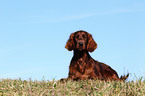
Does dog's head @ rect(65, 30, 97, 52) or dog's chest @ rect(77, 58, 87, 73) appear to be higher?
dog's head @ rect(65, 30, 97, 52)

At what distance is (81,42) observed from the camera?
730 cm

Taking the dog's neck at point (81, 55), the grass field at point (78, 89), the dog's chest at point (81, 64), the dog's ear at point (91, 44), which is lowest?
the grass field at point (78, 89)

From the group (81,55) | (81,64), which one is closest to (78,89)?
(81,64)

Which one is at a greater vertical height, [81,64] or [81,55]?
[81,55]

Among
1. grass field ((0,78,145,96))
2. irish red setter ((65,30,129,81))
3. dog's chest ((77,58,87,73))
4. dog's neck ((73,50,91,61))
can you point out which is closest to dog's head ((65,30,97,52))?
irish red setter ((65,30,129,81))

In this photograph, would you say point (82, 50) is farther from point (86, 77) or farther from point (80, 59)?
point (86, 77)

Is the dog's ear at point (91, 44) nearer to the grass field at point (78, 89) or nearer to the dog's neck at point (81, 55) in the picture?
the dog's neck at point (81, 55)

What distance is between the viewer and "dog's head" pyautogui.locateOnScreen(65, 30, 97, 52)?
7.30 metres

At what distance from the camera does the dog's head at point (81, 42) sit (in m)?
7.30

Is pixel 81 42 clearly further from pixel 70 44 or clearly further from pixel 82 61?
pixel 70 44

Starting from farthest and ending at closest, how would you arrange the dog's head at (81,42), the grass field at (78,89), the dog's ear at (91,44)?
the dog's ear at (91,44) < the dog's head at (81,42) < the grass field at (78,89)

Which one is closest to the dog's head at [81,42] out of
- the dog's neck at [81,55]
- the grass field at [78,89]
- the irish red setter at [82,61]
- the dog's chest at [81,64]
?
the irish red setter at [82,61]

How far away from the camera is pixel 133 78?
6.46m

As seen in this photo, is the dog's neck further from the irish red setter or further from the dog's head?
the dog's head
